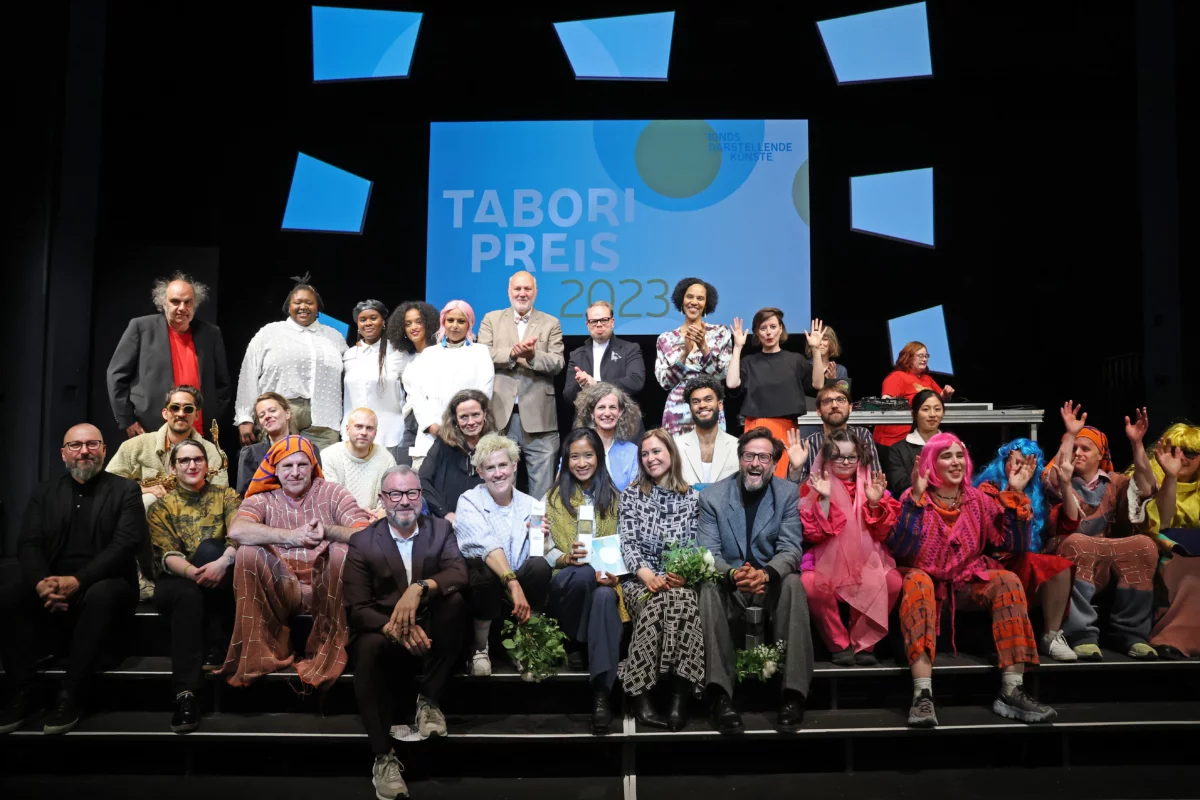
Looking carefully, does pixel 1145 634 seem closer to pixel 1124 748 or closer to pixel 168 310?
pixel 1124 748

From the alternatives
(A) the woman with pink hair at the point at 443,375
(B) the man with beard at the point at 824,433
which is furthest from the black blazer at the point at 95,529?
(B) the man with beard at the point at 824,433

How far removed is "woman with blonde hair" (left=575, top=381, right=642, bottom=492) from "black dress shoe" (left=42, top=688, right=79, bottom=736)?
7.77 ft

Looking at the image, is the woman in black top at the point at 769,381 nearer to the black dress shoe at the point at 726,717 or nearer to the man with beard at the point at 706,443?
the man with beard at the point at 706,443

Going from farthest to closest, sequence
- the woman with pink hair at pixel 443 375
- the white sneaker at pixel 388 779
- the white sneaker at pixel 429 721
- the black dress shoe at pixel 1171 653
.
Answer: the woman with pink hair at pixel 443 375
the black dress shoe at pixel 1171 653
the white sneaker at pixel 429 721
the white sneaker at pixel 388 779

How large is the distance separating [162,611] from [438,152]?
3894 mm

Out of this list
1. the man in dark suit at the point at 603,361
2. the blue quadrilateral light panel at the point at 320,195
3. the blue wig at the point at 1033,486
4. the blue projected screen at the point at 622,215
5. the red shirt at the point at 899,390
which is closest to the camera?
the blue wig at the point at 1033,486

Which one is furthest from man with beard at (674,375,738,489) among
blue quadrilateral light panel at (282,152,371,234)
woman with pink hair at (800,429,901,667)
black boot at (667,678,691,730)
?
blue quadrilateral light panel at (282,152,371,234)

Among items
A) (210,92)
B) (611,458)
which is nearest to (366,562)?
(611,458)

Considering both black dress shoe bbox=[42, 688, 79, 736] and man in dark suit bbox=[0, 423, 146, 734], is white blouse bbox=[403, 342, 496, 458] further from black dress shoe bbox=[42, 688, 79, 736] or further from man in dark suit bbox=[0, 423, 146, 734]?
black dress shoe bbox=[42, 688, 79, 736]

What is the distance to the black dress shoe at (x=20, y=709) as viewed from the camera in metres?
3.68

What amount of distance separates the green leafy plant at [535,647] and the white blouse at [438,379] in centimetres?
138

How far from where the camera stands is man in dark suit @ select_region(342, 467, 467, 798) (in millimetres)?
3627

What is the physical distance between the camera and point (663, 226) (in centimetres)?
670

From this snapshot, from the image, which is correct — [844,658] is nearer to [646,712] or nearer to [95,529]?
[646,712]
